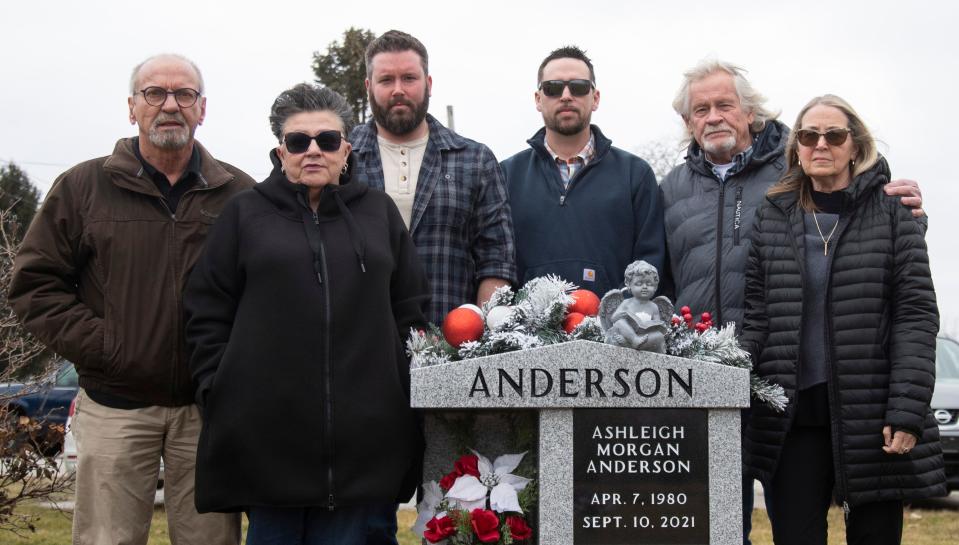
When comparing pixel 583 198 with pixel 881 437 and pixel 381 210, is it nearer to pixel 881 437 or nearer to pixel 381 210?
pixel 381 210

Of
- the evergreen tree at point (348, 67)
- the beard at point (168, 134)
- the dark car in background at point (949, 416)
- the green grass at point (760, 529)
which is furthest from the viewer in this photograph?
the evergreen tree at point (348, 67)

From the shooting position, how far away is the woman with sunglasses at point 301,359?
3.89 metres

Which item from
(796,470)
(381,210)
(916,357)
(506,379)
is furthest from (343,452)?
(916,357)

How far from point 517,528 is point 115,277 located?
1.89 metres

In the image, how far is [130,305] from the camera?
14.4ft

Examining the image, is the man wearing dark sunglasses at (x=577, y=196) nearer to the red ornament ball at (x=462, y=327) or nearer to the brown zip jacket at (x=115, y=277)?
the red ornament ball at (x=462, y=327)

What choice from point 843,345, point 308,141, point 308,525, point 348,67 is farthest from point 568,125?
point 348,67

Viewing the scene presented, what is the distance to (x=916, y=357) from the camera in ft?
13.7

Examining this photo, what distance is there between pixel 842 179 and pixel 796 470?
1211mm

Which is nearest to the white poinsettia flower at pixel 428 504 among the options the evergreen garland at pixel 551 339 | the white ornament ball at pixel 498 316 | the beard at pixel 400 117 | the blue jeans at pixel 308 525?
the blue jeans at pixel 308 525

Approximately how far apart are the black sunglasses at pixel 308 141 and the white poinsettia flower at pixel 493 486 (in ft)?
4.47

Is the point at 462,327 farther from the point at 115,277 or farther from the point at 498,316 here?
the point at 115,277

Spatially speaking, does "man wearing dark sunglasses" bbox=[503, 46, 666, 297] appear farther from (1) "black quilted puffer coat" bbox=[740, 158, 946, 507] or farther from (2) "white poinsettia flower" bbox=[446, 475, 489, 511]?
(2) "white poinsettia flower" bbox=[446, 475, 489, 511]

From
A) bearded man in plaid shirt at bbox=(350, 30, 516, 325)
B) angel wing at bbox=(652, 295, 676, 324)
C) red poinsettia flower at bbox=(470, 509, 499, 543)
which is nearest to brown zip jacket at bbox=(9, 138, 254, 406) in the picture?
bearded man in plaid shirt at bbox=(350, 30, 516, 325)
